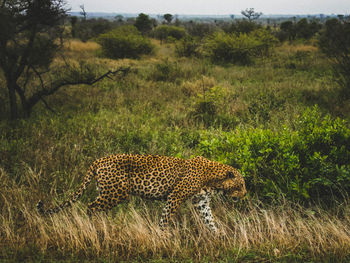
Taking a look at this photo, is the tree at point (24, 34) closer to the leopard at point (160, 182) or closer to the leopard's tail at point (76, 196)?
the leopard's tail at point (76, 196)

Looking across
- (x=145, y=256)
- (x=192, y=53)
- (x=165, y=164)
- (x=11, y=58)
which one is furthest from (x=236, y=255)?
(x=192, y=53)

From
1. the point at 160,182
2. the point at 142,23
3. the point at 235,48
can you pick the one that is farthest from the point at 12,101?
the point at 142,23

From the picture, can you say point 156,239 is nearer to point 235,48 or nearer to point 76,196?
point 76,196

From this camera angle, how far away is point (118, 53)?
758 inches

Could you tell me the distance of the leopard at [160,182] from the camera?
2.97 metres

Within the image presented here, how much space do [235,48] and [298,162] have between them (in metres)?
14.4

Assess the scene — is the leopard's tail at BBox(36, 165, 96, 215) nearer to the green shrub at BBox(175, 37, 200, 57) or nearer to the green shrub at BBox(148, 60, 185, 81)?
the green shrub at BBox(148, 60, 185, 81)

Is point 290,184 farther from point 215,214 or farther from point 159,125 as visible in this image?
point 159,125

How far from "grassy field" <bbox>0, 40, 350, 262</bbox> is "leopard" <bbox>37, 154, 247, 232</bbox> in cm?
23

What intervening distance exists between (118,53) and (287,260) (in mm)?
18845

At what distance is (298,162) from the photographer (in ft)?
12.9

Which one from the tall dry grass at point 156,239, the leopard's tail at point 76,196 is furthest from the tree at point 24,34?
the leopard's tail at point 76,196

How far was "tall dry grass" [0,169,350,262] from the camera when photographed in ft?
9.44

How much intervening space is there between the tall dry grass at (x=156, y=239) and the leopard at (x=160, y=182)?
183mm
